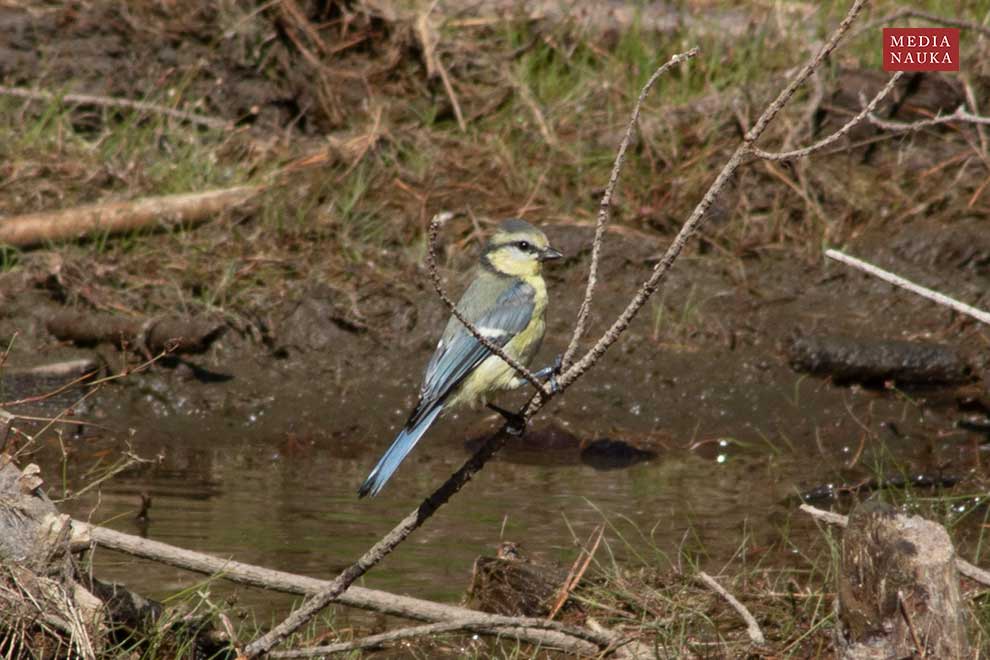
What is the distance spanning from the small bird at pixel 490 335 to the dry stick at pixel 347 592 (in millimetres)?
327

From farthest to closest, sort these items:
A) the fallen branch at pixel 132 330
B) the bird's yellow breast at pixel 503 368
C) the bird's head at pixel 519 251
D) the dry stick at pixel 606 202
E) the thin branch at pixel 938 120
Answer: the fallen branch at pixel 132 330
the bird's head at pixel 519 251
the bird's yellow breast at pixel 503 368
the thin branch at pixel 938 120
the dry stick at pixel 606 202

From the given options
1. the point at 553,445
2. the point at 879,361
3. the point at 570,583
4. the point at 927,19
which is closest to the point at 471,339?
the point at 570,583

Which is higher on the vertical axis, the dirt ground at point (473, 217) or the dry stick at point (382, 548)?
the dry stick at point (382, 548)

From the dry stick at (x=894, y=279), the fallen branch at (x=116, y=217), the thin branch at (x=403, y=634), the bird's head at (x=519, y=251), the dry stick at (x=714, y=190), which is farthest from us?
the fallen branch at (x=116, y=217)

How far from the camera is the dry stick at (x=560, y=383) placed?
127 inches

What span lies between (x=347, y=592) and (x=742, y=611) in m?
1.26

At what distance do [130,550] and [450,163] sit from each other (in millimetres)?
4820

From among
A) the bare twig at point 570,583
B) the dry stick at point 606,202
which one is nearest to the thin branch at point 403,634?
the bare twig at point 570,583

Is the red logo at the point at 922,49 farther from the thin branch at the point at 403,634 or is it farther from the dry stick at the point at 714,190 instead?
the dry stick at the point at 714,190

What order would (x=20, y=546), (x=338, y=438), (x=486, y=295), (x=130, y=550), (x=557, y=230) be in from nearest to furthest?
(x=20, y=546), (x=130, y=550), (x=486, y=295), (x=338, y=438), (x=557, y=230)

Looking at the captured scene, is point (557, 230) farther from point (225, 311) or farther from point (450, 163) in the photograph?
point (225, 311)

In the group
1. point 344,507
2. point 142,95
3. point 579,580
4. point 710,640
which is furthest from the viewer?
point 142,95

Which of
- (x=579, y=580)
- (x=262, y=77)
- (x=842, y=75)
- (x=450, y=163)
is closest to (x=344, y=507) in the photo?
(x=579, y=580)

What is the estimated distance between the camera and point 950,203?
332 inches
